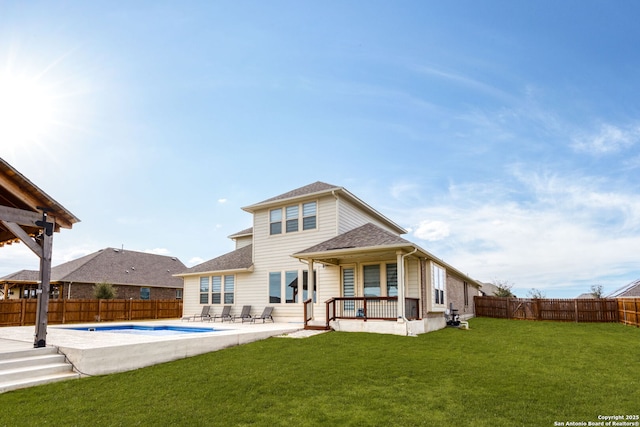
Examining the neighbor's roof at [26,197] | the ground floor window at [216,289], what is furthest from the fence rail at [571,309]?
the neighbor's roof at [26,197]

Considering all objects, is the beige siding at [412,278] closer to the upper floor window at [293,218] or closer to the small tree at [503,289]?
the upper floor window at [293,218]

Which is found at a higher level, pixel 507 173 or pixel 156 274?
pixel 507 173

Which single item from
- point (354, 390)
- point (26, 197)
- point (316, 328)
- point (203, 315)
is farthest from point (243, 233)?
point (354, 390)

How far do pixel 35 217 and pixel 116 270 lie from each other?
1026 inches

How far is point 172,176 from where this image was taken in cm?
1811

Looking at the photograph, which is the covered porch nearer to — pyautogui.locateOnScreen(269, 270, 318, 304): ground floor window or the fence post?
pyautogui.locateOnScreen(269, 270, 318, 304): ground floor window

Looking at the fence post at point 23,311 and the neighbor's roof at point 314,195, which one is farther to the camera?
the fence post at point 23,311

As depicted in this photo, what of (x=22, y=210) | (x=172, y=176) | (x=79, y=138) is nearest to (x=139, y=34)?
(x=79, y=138)

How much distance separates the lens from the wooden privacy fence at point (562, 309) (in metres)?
23.1

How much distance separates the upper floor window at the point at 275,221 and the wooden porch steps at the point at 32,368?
1144 centimetres

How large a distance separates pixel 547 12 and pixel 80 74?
15.4 metres

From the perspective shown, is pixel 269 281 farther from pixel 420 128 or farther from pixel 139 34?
pixel 139 34

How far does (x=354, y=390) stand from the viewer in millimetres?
7348

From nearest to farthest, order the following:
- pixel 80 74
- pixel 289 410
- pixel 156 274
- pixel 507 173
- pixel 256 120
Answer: pixel 289 410 < pixel 80 74 < pixel 256 120 < pixel 507 173 < pixel 156 274
